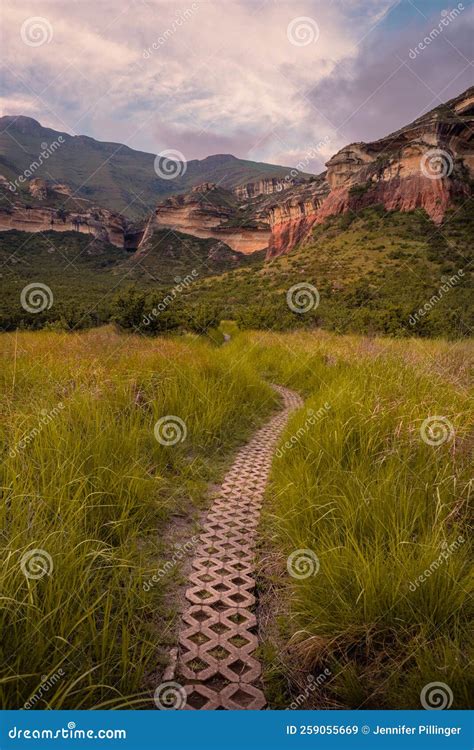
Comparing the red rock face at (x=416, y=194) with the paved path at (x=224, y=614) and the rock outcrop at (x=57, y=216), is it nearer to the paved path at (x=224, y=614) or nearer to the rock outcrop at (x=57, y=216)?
the paved path at (x=224, y=614)

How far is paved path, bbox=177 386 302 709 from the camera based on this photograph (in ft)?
5.33

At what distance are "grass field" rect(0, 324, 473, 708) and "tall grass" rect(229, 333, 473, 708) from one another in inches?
0.4

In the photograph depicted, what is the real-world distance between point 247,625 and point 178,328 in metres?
13.1

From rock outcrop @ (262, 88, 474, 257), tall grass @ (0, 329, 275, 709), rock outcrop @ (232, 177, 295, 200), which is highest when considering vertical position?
rock outcrop @ (232, 177, 295, 200)

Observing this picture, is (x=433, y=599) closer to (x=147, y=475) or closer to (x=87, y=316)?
(x=147, y=475)

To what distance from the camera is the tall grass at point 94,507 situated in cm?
152

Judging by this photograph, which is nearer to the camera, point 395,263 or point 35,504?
point 35,504

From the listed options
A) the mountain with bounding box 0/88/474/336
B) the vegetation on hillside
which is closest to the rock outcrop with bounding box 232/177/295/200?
the mountain with bounding box 0/88/474/336

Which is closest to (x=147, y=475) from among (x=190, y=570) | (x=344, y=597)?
(x=190, y=570)

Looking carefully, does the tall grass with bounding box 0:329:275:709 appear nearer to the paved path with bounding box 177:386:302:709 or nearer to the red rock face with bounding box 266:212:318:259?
the paved path with bounding box 177:386:302:709

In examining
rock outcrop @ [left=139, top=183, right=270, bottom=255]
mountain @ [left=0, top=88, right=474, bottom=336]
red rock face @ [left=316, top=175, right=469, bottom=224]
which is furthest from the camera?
rock outcrop @ [left=139, top=183, right=270, bottom=255]

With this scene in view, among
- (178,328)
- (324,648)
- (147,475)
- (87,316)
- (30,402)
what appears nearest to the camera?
(324,648)

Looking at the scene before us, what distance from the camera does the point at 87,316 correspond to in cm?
1864

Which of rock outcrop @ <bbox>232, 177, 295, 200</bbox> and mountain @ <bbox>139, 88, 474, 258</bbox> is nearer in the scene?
mountain @ <bbox>139, 88, 474, 258</bbox>
